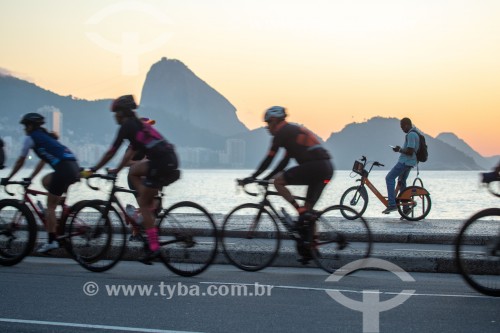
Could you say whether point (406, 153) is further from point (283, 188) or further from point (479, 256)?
point (479, 256)

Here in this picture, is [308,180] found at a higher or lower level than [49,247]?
higher

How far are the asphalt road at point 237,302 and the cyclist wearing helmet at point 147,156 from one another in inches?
25.1

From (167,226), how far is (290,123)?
5.97 feet

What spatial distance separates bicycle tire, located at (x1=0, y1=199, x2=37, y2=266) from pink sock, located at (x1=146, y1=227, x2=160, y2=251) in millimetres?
1495

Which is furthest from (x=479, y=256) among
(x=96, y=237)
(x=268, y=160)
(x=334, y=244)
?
(x=96, y=237)

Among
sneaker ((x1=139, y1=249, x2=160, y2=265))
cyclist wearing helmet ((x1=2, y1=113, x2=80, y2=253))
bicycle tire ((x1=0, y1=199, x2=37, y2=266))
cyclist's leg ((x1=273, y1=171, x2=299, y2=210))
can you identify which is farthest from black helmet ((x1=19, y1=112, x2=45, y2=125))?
cyclist's leg ((x1=273, y1=171, x2=299, y2=210))

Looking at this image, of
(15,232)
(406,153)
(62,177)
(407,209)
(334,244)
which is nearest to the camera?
(334,244)

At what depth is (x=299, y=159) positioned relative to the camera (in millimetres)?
7734

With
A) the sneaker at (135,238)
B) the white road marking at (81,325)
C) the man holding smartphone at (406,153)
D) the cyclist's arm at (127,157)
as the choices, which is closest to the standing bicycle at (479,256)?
the white road marking at (81,325)

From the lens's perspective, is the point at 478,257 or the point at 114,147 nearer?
the point at 478,257

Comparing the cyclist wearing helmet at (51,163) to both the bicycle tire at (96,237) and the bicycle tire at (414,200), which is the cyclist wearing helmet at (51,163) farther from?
the bicycle tire at (414,200)

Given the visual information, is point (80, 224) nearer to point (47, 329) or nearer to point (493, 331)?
point (47, 329)

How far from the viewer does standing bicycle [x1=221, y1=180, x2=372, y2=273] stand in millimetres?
7762

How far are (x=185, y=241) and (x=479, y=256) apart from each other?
3.16 metres
